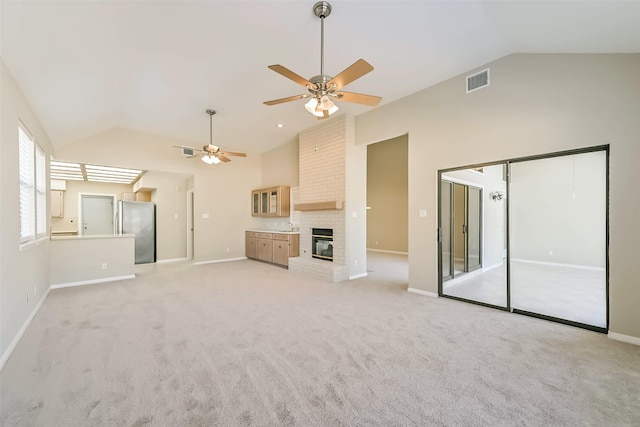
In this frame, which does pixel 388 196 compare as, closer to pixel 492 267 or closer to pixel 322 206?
pixel 492 267

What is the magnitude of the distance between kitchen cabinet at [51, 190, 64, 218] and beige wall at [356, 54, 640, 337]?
384 inches

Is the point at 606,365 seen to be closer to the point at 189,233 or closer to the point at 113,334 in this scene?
the point at 113,334

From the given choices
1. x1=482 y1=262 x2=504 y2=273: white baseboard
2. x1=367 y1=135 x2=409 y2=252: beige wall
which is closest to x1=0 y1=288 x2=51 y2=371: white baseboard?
x1=482 y1=262 x2=504 y2=273: white baseboard

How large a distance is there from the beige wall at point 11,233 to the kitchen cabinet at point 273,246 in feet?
13.9

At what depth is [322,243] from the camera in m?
6.06

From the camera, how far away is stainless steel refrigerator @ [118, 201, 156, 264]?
289 inches

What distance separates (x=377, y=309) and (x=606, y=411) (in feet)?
7.13

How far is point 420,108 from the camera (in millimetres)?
4383

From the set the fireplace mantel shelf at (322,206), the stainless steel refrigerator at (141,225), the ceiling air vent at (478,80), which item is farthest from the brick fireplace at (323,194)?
the stainless steel refrigerator at (141,225)

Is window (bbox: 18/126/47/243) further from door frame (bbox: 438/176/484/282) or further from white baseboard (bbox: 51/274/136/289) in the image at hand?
door frame (bbox: 438/176/484/282)

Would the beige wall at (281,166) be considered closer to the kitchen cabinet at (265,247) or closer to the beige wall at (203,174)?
the beige wall at (203,174)

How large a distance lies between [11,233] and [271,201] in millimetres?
5144

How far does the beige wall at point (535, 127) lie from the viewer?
2.68 metres

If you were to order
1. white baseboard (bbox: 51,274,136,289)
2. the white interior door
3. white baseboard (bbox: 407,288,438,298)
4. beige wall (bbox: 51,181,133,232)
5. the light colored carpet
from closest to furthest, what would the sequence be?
the light colored carpet < white baseboard (bbox: 407,288,438,298) < white baseboard (bbox: 51,274,136,289) < beige wall (bbox: 51,181,133,232) < the white interior door
